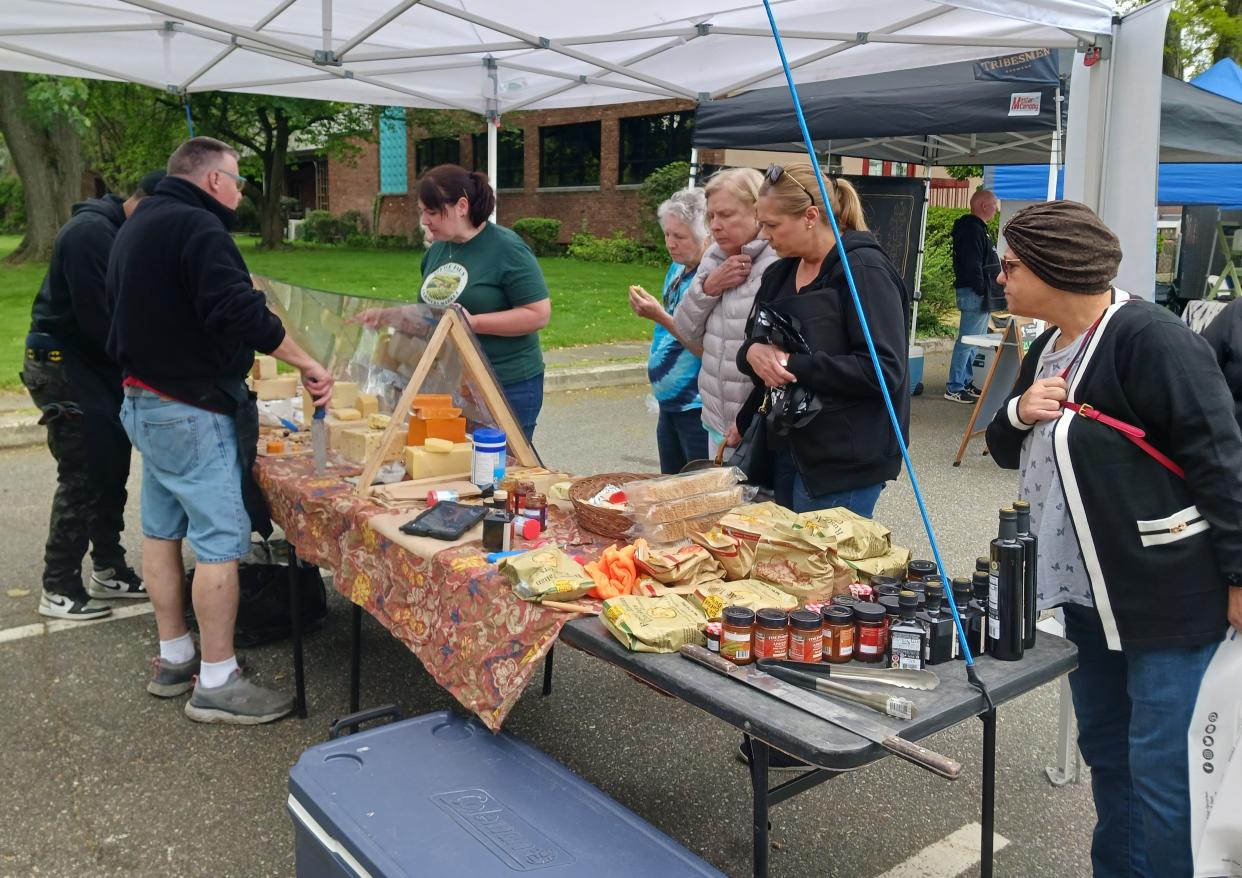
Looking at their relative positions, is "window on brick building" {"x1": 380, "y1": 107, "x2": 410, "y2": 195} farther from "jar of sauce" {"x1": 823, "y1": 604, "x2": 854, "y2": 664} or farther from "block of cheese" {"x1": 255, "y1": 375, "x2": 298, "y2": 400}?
"jar of sauce" {"x1": 823, "y1": 604, "x2": 854, "y2": 664}

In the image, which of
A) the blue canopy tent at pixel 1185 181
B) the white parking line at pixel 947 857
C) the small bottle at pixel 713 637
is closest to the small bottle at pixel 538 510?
the small bottle at pixel 713 637

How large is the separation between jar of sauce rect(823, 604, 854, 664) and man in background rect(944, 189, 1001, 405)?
306 inches

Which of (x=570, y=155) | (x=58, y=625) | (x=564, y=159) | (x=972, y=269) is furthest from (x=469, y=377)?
(x=564, y=159)

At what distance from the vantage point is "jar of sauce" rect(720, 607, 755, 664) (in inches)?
78.9

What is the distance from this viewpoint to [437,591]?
2.54 metres

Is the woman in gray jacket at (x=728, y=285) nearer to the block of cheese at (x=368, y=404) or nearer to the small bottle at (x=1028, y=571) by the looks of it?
the block of cheese at (x=368, y=404)

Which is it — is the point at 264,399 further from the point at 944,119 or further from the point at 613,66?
the point at 944,119

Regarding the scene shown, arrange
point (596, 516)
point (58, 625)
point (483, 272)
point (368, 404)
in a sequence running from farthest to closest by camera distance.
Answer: point (58, 625) → point (483, 272) → point (368, 404) → point (596, 516)

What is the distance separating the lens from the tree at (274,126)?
23.4 m

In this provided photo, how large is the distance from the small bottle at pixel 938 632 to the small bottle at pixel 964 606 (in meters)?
0.02

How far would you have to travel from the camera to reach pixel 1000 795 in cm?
306

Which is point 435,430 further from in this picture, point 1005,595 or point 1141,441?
point 1141,441

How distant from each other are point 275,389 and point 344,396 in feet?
1.94

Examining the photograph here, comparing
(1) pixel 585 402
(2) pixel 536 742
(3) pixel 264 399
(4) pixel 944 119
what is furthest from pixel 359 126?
(2) pixel 536 742
